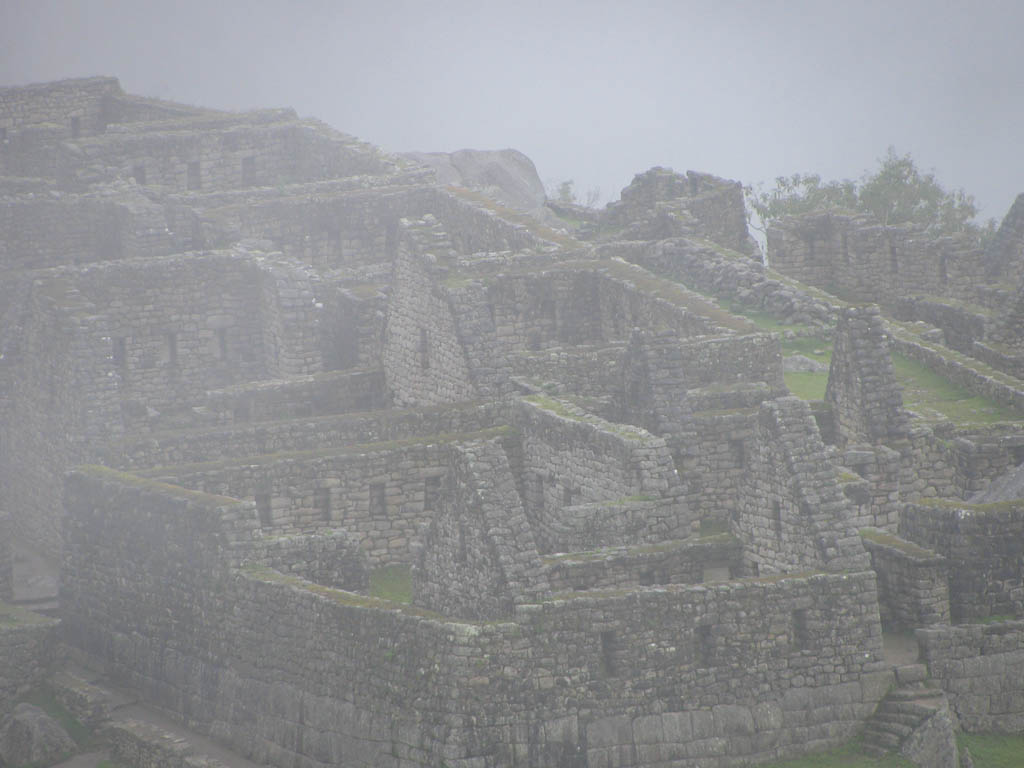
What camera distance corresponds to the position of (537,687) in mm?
33844

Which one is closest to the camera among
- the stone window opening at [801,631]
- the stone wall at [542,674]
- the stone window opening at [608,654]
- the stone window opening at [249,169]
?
the stone wall at [542,674]

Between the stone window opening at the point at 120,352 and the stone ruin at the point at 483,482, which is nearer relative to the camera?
the stone ruin at the point at 483,482

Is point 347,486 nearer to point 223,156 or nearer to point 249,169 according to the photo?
point 249,169

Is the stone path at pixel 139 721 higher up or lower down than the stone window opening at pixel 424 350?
lower down

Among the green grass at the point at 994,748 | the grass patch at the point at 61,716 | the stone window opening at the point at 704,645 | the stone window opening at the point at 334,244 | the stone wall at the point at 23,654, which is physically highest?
the stone window opening at the point at 334,244

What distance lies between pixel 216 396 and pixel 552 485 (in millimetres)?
8254

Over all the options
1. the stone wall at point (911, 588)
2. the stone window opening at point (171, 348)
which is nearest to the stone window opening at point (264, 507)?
the stone wall at point (911, 588)

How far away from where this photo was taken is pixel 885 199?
271ft

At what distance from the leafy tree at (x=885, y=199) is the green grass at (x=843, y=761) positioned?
4458cm

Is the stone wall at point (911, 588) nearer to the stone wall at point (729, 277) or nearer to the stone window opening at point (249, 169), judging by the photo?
the stone wall at point (729, 277)

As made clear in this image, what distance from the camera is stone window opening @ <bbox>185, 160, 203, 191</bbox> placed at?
64.8 metres

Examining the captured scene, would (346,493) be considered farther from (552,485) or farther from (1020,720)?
(1020,720)

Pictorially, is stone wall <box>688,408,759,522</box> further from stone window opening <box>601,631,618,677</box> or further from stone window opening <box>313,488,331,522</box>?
stone window opening <box>601,631,618,677</box>

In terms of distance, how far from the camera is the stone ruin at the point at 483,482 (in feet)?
113
